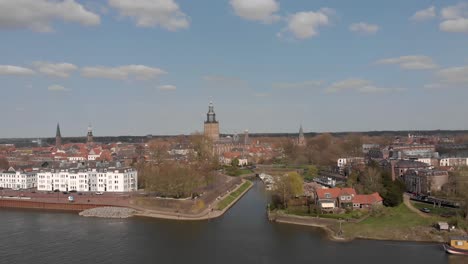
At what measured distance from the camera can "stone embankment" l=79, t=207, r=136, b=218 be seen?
117 ft

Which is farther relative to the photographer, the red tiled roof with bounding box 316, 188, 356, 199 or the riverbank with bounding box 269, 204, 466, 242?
the red tiled roof with bounding box 316, 188, 356, 199

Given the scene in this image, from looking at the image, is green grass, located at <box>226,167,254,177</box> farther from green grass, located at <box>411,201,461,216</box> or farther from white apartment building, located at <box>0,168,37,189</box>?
green grass, located at <box>411,201,461,216</box>

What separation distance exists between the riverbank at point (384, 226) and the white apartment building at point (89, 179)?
1886 centimetres

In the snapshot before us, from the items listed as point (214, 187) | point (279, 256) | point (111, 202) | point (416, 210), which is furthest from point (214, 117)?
point (279, 256)

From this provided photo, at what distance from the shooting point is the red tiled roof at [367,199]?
109 feet

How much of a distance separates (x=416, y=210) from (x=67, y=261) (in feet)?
80.2

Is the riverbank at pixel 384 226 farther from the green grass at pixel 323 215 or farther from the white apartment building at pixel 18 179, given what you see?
the white apartment building at pixel 18 179

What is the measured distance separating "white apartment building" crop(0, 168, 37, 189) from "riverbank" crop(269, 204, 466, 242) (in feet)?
102

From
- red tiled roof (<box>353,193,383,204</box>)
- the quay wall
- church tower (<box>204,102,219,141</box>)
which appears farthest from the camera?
church tower (<box>204,102,219,141</box>)

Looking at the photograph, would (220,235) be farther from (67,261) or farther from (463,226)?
(463,226)

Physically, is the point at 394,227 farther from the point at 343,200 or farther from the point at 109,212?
the point at 109,212

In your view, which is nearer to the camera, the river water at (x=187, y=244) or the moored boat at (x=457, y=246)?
the river water at (x=187, y=244)

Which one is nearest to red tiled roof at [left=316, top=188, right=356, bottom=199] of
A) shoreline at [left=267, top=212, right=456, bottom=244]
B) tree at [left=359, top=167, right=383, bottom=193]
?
tree at [left=359, top=167, right=383, bottom=193]

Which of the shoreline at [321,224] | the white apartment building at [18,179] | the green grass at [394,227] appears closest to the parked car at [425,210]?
the green grass at [394,227]
